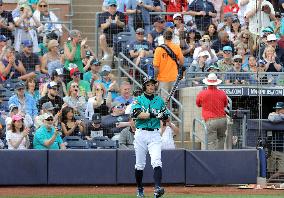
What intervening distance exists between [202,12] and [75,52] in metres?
3.84

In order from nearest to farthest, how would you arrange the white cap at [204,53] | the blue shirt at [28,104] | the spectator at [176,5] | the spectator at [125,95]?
the blue shirt at [28,104]
the spectator at [125,95]
the white cap at [204,53]
the spectator at [176,5]

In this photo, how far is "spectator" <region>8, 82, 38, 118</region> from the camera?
18500 millimetres

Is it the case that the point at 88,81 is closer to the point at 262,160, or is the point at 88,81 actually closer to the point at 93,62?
the point at 93,62

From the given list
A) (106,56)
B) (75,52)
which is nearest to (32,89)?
(75,52)

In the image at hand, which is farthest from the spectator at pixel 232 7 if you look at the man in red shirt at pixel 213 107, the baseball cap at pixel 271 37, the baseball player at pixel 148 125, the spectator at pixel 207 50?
the baseball player at pixel 148 125

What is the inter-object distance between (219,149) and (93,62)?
364cm

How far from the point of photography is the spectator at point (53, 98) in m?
18.7

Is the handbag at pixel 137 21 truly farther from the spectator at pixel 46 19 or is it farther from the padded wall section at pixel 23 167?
the padded wall section at pixel 23 167

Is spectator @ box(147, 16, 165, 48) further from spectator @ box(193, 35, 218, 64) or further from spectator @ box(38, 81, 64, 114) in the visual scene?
spectator @ box(38, 81, 64, 114)

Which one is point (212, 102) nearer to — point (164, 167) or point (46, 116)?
point (164, 167)

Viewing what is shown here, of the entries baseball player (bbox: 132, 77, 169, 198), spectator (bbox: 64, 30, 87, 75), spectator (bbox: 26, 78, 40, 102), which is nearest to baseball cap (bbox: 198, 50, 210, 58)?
spectator (bbox: 64, 30, 87, 75)

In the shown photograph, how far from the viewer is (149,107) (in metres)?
15.4

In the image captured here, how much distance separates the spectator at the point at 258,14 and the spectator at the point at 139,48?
2.62 metres

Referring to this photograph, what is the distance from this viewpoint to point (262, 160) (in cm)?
1791
